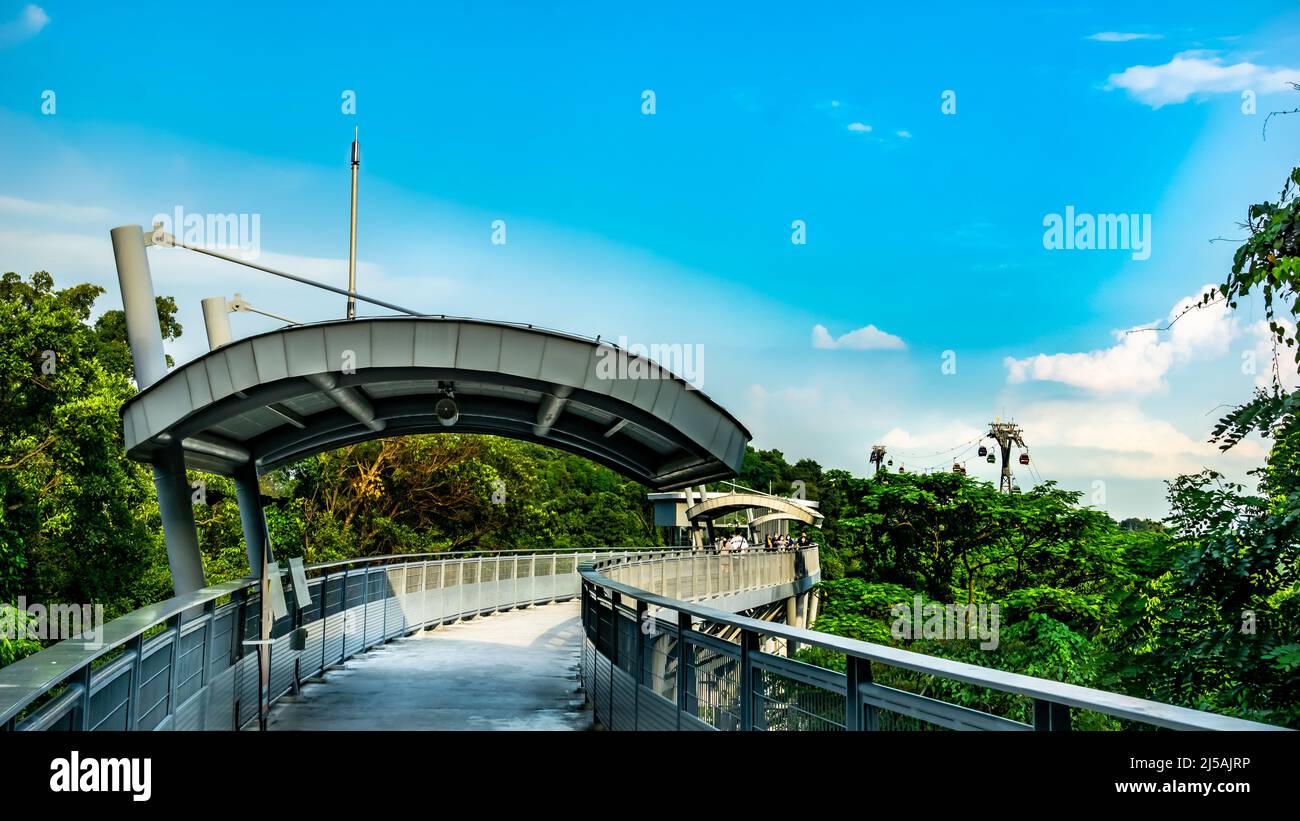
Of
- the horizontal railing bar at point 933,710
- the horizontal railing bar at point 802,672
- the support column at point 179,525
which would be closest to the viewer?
the horizontal railing bar at point 933,710

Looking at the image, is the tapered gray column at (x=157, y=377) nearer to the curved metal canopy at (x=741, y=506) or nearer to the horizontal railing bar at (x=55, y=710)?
the horizontal railing bar at (x=55, y=710)

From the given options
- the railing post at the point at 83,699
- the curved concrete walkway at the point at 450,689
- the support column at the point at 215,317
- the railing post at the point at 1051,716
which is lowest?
the curved concrete walkway at the point at 450,689

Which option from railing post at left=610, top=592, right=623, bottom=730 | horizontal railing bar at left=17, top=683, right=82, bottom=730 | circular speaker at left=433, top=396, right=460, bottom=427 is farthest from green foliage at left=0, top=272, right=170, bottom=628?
horizontal railing bar at left=17, top=683, right=82, bottom=730

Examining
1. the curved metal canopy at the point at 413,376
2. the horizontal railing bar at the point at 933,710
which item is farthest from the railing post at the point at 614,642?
the horizontal railing bar at the point at 933,710

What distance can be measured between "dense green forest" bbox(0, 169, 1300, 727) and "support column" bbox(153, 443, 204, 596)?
42cm

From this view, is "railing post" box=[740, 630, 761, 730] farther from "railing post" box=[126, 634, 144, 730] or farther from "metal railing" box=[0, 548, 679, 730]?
"railing post" box=[126, 634, 144, 730]

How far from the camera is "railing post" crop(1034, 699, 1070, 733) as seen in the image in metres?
3.62

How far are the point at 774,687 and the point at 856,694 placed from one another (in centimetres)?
113

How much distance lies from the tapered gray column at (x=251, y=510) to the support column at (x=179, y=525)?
669 millimetres

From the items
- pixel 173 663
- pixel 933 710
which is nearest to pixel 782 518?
pixel 173 663

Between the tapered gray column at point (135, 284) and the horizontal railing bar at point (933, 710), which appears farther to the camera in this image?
the tapered gray column at point (135, 284)

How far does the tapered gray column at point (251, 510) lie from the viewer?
506 inches

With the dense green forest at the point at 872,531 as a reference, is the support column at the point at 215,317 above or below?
above
